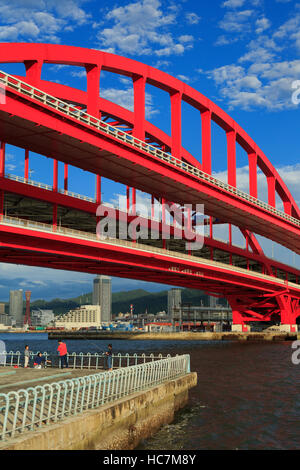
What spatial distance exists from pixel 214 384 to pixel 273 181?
187 feet

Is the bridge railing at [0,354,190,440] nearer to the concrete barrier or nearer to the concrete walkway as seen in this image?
the concrete barrier

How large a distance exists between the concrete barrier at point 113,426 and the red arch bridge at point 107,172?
68.2 feet

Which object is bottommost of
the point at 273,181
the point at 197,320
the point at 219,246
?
the point at 197,320

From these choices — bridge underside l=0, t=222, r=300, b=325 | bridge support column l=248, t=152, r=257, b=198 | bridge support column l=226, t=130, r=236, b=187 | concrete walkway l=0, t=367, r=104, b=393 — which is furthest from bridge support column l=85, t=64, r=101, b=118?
bridge support column l=248, t=152, r=257, b=198

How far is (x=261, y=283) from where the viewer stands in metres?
79.8

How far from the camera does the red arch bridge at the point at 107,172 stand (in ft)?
114

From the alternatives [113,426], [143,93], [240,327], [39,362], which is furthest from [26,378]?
[240,327]

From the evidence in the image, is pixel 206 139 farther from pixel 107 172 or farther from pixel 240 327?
pixel 240 327

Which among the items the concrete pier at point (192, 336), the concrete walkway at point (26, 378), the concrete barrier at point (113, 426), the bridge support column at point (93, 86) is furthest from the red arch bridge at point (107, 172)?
the concrete barrier at point (113, 426)

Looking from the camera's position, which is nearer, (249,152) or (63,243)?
(63,243)

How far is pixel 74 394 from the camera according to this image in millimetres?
14719

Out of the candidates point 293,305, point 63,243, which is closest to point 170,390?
point 63,243

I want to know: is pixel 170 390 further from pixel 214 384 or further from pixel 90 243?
pixel 90 243

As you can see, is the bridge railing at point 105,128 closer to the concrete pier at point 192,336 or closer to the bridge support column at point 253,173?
the bridge support column at point 253,173
